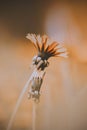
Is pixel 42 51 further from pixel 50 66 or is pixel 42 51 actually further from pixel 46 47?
pixel 50 66

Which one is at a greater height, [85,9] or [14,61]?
[85,9]

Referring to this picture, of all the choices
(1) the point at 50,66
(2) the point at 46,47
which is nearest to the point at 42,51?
(2) the point at 46,47

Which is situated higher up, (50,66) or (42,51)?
(42,51)

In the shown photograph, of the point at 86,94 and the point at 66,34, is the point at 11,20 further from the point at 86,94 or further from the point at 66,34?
the point at 86,94

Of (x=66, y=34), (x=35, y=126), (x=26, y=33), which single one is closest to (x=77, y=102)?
(x=35, y=126)
